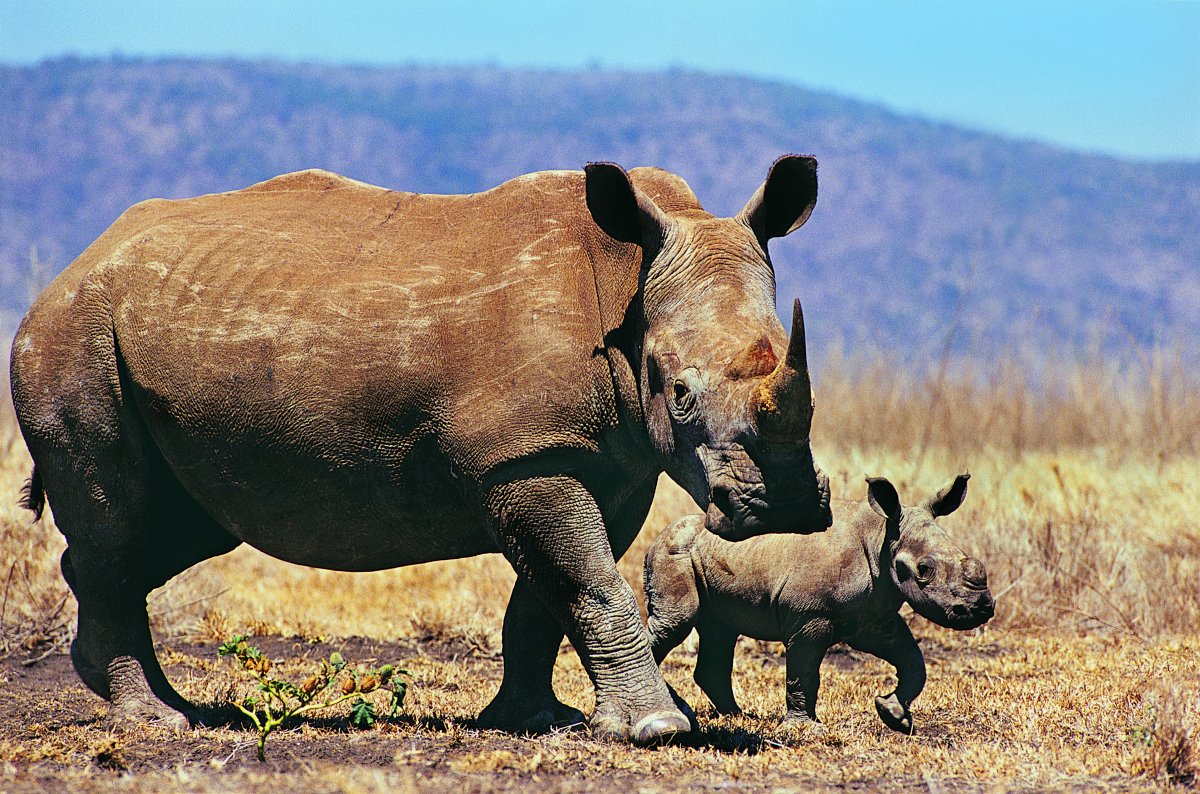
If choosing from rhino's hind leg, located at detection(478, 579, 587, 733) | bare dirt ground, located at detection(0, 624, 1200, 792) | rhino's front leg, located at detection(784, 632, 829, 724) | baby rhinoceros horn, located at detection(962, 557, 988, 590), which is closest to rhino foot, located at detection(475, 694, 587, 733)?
rhino's hind leg, located at detection(478, 579, 587, 733)

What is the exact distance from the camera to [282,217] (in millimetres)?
6410

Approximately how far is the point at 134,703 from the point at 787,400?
3185 mm

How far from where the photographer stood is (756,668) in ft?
27.3

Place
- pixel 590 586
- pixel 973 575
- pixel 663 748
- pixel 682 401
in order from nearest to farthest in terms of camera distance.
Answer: pixel 682 401 → pixel 663 748 → pixel 590 586 → pixel 973 575

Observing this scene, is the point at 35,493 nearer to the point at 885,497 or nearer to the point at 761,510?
the point at 761,510

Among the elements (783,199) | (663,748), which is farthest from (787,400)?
(663,748)

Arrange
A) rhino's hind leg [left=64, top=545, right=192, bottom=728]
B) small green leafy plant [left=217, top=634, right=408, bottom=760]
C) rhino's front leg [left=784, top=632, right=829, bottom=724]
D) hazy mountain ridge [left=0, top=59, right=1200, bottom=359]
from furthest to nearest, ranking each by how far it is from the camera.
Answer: hazy mountain ridge [left=0, top=59, right=1200, bottom=359] → rhino's hind leg [left=64, top=545, right=192, bottom=728] → rhino's front leg [left=784, top=632, right=829, bottom=724] → small green leafy plant [left=217, top=634, right=408, bottom=760]

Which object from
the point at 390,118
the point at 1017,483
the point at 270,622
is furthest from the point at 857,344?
the point at 390,118

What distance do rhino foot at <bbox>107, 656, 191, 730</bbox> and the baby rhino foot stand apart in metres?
2.75

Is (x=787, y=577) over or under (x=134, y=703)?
over

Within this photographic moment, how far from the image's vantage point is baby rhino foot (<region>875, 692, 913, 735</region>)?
19.6ft

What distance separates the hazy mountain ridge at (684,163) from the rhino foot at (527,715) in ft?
304

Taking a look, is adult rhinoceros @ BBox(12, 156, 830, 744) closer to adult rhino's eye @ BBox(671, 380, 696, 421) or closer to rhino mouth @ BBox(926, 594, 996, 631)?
adult rhino's eye @ BBox(671, 380, 696, 421)

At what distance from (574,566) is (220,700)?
7.42 ft
